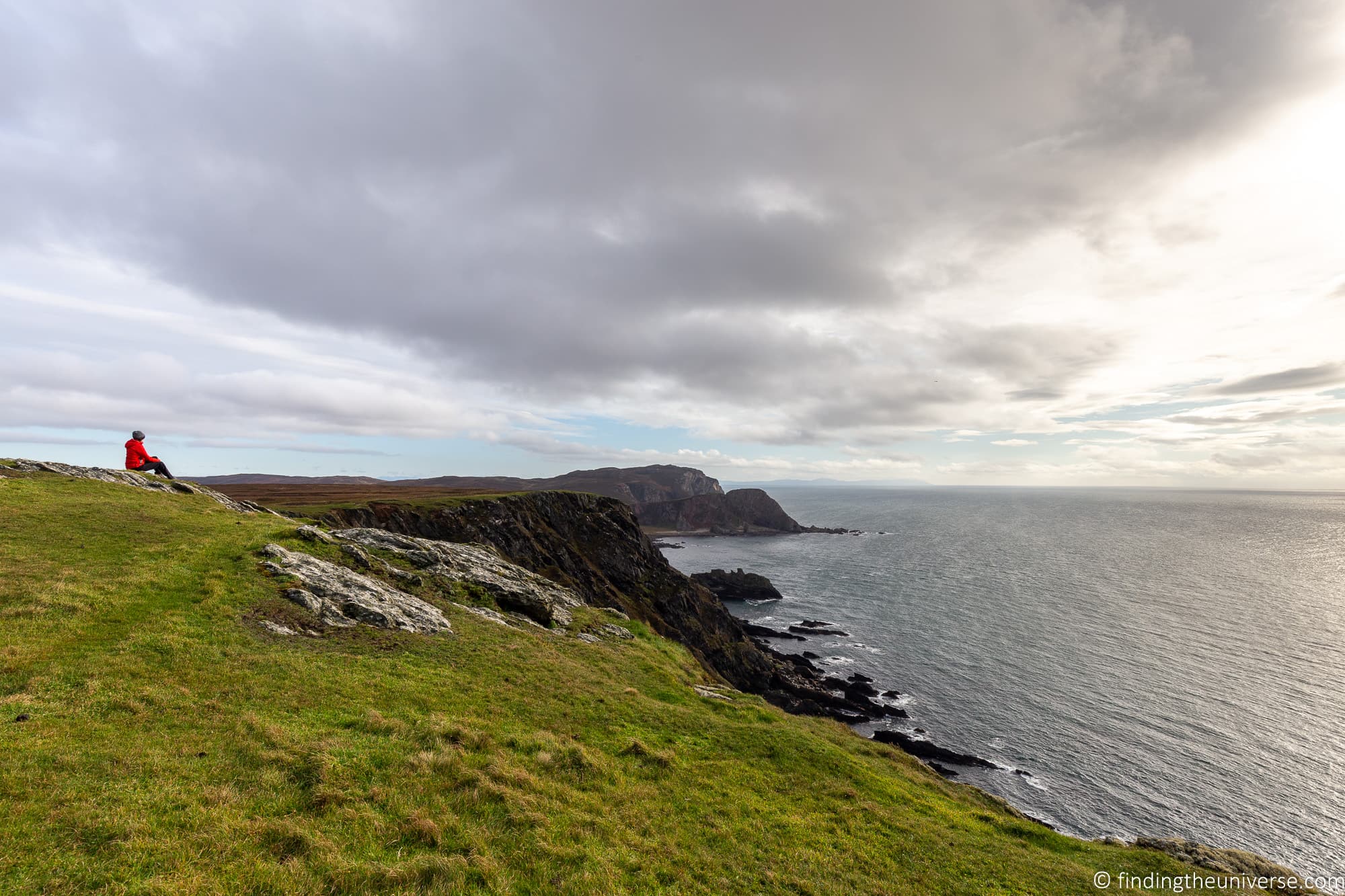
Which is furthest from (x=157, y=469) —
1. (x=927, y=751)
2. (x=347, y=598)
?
(x=927, y=751)

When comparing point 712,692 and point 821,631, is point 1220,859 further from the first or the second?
point 821,631

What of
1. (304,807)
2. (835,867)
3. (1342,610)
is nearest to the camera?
(304,807)

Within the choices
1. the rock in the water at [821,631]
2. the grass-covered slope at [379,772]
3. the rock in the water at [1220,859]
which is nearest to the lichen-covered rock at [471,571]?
the grass-covered slope at [379,772]

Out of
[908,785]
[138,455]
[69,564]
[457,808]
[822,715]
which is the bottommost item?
[822,715]

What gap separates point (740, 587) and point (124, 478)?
104m

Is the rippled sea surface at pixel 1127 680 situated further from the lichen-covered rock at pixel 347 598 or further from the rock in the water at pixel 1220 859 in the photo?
the lichen-covered rock at pixel 347 598

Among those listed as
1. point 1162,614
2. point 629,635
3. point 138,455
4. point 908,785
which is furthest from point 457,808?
point 1162,614

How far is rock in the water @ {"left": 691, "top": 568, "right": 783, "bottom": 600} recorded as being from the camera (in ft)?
388

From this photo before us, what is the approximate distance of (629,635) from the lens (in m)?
40.3

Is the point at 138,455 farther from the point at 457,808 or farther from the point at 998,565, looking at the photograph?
the point at 998,565

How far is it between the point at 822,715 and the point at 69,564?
201 feet

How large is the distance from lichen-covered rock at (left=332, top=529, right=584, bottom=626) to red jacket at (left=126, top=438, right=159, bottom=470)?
58.7 ft

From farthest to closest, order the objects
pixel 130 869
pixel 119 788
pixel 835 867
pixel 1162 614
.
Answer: pixel 1162 614 < pixel 835 867 < pixel 119 788 < pixel 130 869

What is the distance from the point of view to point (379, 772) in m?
13.8
